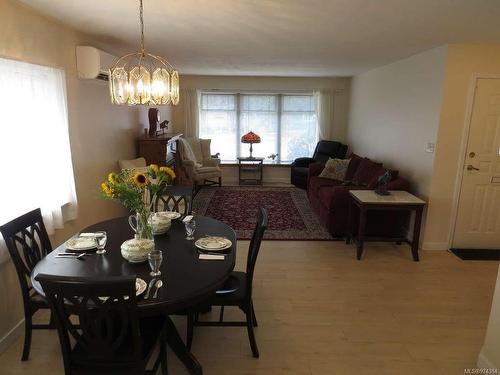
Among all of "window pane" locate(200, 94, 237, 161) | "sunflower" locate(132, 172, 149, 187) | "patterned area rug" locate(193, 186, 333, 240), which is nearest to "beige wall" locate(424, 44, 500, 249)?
"patterned area rug" locate(193, 186, 333, 240)

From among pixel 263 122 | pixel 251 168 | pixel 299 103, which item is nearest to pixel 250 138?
pixel 263 122

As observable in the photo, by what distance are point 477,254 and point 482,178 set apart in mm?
870

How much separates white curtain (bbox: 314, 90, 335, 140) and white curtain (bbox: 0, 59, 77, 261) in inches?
211

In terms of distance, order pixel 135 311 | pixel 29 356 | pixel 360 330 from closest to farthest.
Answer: pixel 135 311
pixel 29 356
pixel 360 330

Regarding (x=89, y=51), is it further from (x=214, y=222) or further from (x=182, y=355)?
(x=182, y=355)

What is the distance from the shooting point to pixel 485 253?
12.5ft

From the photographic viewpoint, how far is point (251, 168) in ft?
24.5

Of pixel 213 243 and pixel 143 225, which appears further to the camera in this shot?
pixel 213 243

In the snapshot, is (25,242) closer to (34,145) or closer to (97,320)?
(34,145)

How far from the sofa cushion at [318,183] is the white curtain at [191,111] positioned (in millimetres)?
2941

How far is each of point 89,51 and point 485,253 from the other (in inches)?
189

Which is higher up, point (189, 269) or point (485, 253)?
point (189, 269)

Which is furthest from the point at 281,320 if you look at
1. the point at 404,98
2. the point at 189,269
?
the point at 404,98

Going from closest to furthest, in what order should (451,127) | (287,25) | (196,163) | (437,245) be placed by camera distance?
(287,25) < (451,127) < (437,245) < (196,163)
